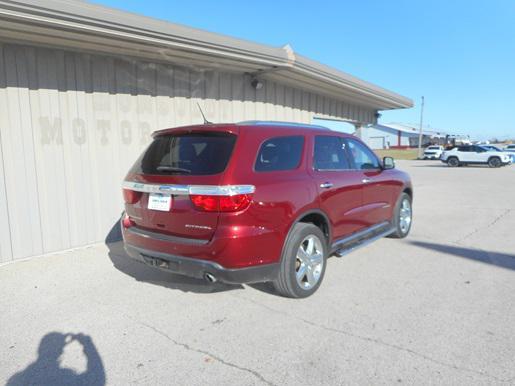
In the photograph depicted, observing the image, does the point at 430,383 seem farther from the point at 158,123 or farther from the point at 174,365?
the point at 158,123

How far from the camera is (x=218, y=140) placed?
11.6ft

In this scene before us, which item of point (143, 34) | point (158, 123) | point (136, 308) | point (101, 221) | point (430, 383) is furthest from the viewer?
point (158, 123)

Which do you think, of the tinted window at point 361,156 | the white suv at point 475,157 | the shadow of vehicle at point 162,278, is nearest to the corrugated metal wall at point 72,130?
A: the shadow of vehicle at point 162,278

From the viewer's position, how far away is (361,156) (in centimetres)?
530

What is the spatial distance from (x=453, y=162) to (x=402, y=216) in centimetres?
2745

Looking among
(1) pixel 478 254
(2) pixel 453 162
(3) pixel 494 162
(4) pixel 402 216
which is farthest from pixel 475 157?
(1) pixel 478 254

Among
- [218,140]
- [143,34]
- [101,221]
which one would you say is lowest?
[101,221]

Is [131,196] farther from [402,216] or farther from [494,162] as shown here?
[494,162]

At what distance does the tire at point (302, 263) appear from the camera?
3.71m

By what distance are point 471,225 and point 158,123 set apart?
19.9 feet

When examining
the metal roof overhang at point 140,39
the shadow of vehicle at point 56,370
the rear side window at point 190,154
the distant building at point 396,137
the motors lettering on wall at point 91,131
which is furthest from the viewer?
the distant building at point 396,137

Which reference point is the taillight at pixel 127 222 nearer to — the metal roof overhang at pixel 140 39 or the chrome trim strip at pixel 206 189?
the chrome trim strip at pixel 206 189

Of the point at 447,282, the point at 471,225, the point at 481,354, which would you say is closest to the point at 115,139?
the point at 447,282

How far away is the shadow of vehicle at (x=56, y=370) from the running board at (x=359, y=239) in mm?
2661
